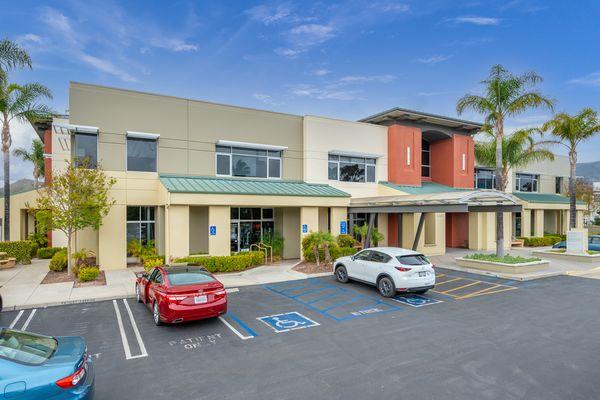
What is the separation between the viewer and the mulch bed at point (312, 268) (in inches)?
670

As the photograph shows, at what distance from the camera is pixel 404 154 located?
24.7 m

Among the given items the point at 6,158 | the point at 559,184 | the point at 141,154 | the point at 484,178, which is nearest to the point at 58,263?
the point at 141,154

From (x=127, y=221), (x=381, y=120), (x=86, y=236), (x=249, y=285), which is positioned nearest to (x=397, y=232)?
(x=381, y=120)

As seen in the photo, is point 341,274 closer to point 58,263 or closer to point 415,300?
point 415,300

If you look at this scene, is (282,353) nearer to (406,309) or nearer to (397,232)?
(406,309)

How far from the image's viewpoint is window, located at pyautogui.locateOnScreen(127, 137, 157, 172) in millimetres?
18031

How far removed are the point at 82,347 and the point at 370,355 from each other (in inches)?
210

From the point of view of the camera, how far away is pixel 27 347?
4859 mm

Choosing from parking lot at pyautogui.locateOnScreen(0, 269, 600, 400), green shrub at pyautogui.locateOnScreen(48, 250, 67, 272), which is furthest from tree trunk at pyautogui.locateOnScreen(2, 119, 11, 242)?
parking lot at pyautogui.locateOnScreen(0, 269, 600, 400)

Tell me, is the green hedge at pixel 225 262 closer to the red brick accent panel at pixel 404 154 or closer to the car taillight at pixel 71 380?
the car taillight at pixel 71 380

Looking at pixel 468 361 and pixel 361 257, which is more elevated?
pixel 361 257

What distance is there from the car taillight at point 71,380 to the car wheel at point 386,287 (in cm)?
946

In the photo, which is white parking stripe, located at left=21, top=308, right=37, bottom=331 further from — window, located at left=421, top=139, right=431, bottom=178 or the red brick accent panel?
window, located at left=421, top=139, right=431, bottom=178

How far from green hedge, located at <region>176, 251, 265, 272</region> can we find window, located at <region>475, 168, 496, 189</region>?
922 inches
